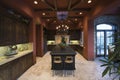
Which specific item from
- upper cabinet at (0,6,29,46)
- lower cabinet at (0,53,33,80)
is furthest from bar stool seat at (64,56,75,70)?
upper cabinet at (0,6,29,46)

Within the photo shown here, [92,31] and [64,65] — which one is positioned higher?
[92,31]

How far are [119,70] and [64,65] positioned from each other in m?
4.67

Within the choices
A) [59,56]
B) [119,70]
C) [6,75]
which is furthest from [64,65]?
[119,70]

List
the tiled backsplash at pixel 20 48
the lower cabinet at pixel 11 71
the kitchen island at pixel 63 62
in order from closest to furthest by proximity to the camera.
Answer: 1. the lower cabinet at pixel 11 71
2. the tiled backsplash at pixel 20 48
3. the kitchen island at pixel 63 62

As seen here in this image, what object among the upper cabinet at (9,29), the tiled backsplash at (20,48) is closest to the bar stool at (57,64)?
the upper cabinet at (9,29)

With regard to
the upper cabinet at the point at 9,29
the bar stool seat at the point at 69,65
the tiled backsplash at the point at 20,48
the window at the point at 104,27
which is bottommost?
the bar stool seat at the point at 69,65

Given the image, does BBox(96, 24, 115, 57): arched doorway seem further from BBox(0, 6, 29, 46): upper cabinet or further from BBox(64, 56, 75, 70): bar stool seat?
BBox(0, 6, 29, 46): upper cabinet

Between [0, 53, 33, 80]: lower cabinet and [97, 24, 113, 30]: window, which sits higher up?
[97, 24, 113, 30]: window

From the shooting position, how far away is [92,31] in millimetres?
10703

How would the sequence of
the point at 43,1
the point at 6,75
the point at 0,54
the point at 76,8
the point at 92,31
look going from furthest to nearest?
the point at 92,31, the point at 76,8, the point at 43,1, the point at 0,54, the point at 6,75

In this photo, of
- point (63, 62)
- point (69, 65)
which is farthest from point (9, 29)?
point (69, 65)

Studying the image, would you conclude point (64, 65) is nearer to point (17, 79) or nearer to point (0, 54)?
point (17, 79)

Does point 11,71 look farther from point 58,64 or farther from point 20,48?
point 20,48

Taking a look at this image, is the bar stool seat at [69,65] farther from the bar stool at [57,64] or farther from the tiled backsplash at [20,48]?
the tiled backsplash at [20,48]
